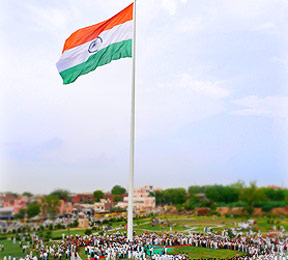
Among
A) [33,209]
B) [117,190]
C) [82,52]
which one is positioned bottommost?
[33,209]

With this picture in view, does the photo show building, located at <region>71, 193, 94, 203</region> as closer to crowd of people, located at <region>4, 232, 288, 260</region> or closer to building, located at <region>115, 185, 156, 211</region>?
building, located at <region>115, 185, 156, 211</region>

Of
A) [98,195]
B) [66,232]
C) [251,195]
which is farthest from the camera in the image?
[98,195]

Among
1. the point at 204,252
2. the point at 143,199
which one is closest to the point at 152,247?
the point at 204,252

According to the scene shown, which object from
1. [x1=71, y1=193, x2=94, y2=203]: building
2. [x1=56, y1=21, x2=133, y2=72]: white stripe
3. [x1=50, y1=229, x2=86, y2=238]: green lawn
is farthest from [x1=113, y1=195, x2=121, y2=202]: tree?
[x1=56, y1=21, x2=133, y2=72]: white stripe

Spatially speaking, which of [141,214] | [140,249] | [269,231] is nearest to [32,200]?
[140,249]

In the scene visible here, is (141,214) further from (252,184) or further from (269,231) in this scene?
(252,184)

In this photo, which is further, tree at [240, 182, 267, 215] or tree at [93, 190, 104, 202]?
tree at [93, 190, 104, 202]

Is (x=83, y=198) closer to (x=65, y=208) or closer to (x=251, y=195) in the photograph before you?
(x=65, y=208)
